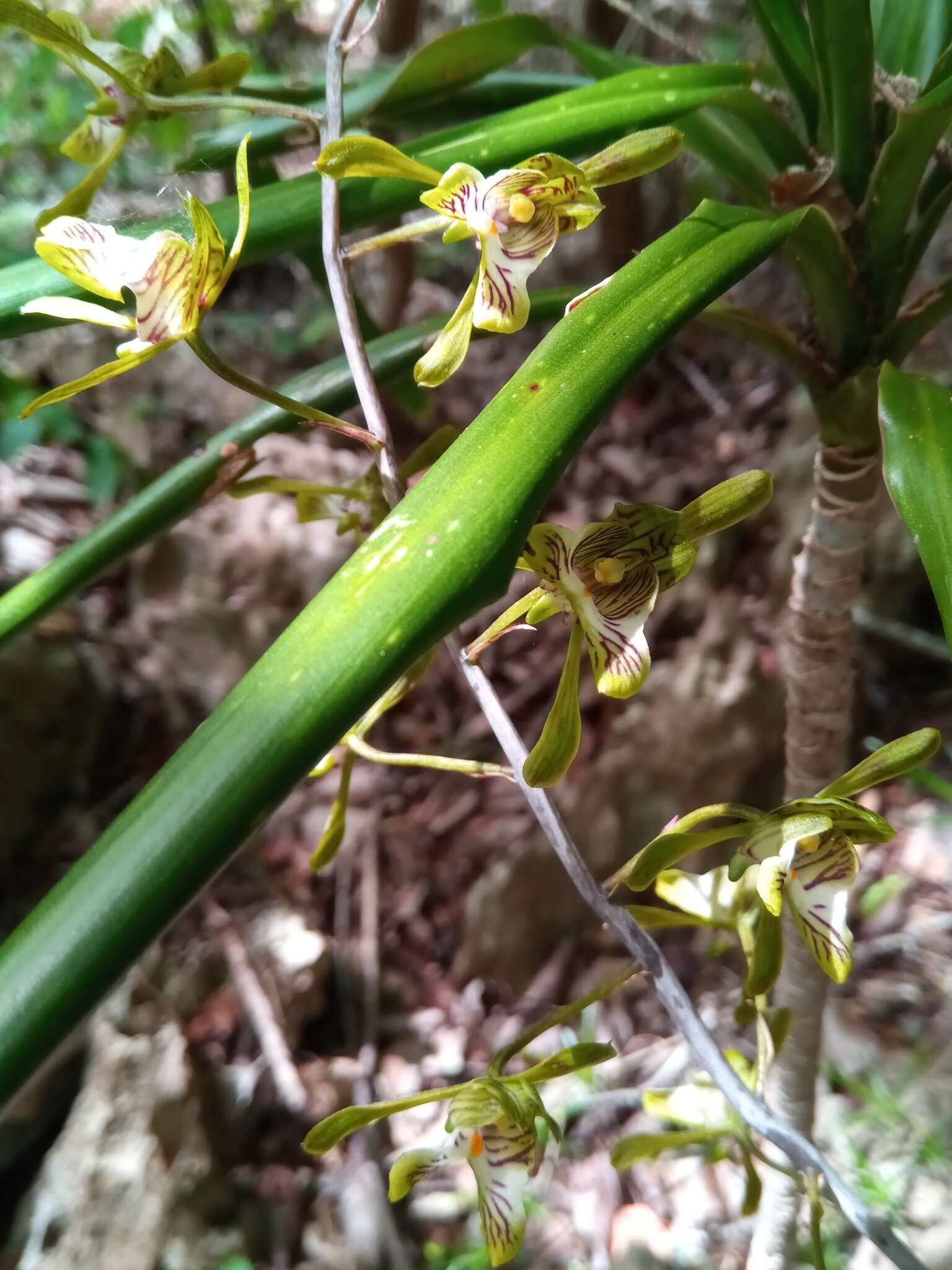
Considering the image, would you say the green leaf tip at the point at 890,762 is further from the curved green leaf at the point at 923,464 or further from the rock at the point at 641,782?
the rock at the point at 641,782

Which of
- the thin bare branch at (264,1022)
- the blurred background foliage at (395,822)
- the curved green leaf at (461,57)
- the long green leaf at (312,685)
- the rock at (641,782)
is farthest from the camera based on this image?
the rock at (641,782)

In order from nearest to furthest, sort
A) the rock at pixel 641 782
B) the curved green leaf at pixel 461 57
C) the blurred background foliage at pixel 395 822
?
1. the curved green leaf at pixel 461 57
2. the blurred background foliage at pixel 395 822
3. the rock at pixel 641 782

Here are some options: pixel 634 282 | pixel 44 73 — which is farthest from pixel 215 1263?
pixel 44 73

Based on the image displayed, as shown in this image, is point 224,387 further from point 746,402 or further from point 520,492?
point 520,492

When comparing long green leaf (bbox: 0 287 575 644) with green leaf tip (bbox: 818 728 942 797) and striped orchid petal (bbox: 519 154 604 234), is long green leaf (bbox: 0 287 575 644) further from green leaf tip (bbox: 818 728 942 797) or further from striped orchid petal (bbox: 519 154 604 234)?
green leaf tip (bbox: 818 728 942 797)

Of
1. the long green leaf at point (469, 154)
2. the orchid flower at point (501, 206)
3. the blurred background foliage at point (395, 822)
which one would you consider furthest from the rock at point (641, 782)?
the orchid flower at point (501, 206)

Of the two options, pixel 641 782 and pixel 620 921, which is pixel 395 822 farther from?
pixel 620 921

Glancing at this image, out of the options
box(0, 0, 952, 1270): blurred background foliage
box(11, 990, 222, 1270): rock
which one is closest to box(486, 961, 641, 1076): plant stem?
box(0, 0, 952, 1270): blurred background foliage
